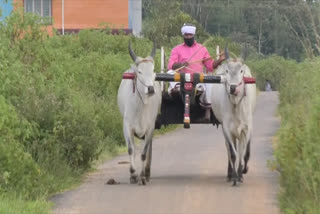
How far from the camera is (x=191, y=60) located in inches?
535

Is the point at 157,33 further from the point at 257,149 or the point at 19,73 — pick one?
the point at 19,73

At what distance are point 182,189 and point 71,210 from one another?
1.94m

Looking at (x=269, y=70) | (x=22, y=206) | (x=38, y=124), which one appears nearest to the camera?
(x=22, y=206)

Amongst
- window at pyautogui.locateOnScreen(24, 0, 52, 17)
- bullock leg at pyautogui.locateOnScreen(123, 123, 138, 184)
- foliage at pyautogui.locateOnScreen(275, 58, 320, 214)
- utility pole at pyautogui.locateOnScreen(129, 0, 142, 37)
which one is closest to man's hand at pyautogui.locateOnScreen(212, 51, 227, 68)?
bullock leg at pyautogui.locateOnScreen(123, 123, 138, 184)

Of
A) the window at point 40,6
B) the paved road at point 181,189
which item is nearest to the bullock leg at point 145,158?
the paved road at point 181,189

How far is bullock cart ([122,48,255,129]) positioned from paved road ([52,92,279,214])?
0.80m

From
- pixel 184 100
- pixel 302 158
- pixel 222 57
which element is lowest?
pixel 302 158

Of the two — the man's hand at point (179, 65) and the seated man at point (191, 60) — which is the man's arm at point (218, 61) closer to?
the seated man at point (191, 60)

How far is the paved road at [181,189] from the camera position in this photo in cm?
1052

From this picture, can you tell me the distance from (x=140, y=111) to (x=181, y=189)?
1435 mm

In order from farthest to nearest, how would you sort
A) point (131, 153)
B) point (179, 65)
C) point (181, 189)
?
point (179, 65)
point (131, 153)
point (181, 189)

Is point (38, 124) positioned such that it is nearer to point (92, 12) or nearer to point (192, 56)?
point (192, 56)

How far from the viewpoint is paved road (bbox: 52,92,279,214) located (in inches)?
414

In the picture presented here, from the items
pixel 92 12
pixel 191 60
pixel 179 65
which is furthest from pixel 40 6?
pixel 179 65
